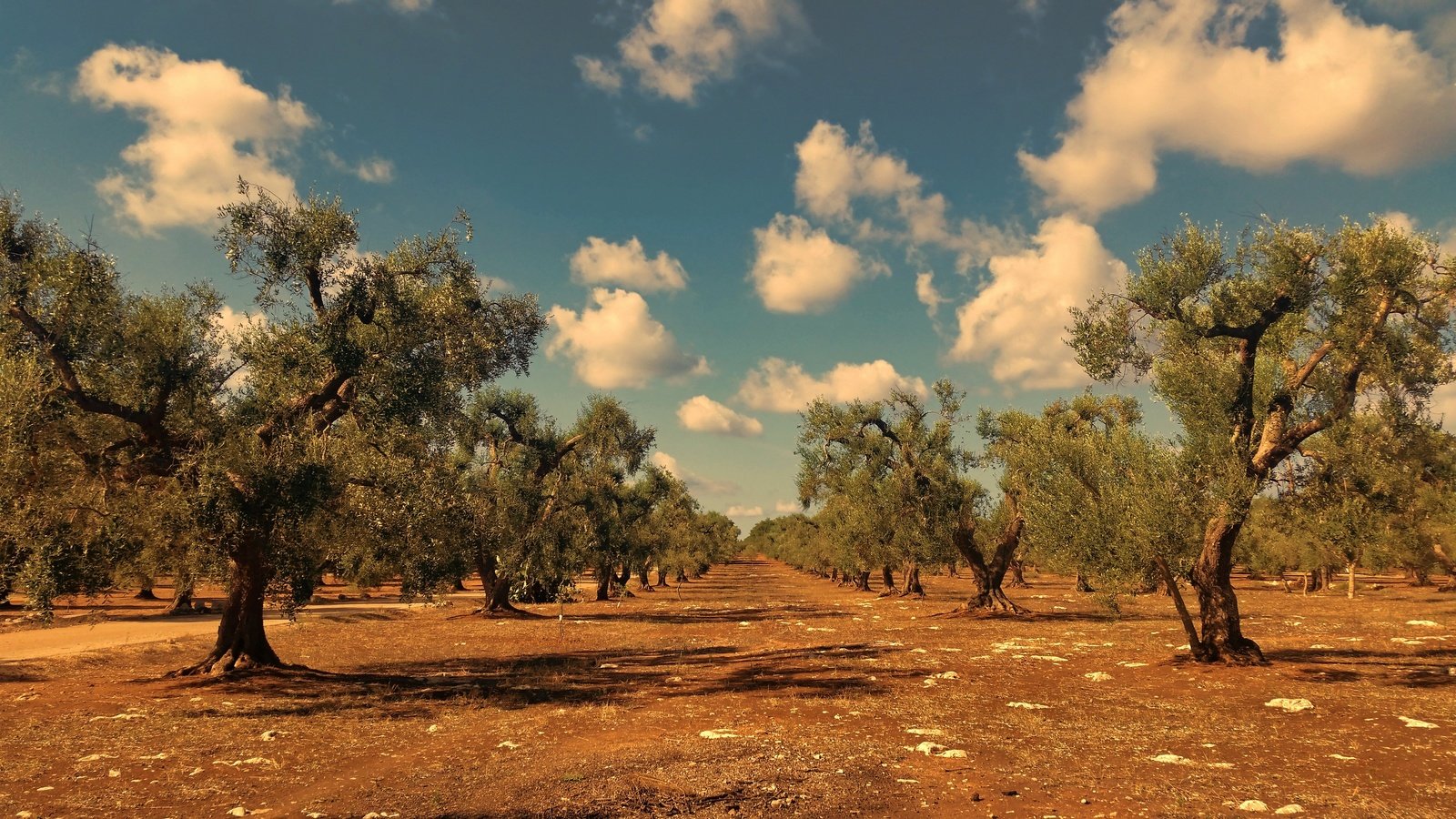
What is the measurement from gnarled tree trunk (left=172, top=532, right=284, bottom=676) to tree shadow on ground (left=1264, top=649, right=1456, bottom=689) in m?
31.9

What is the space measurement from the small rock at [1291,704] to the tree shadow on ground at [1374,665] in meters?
4.49

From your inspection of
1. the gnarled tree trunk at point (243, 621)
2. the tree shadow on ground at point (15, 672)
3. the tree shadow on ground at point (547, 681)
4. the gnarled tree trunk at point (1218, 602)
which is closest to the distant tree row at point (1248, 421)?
the gnarled tree trunk at point (1218, 602)

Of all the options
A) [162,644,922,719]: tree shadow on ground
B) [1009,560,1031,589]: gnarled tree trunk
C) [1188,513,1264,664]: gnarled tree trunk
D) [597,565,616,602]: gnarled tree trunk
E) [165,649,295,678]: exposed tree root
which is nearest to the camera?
[162,644,922,719]: tree shadow on ground

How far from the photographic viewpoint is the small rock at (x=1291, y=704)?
690 inches

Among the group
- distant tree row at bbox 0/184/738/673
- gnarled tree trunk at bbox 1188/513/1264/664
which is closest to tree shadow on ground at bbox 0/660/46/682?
distant tree row at bbox 0/184/738/673

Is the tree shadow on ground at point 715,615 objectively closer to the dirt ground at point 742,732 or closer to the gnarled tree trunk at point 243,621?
the dirt ground at point 742,732

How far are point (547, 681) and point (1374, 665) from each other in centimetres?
2842

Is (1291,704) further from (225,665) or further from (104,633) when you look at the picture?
(104,633)

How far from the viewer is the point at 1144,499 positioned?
22.0m

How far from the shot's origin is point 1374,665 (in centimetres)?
2414

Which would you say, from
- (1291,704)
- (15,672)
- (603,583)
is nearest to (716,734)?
(1291,704)

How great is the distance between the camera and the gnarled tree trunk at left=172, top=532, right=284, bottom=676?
20.8 meters

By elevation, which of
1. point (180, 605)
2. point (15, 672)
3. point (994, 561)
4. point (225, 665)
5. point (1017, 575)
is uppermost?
point (994, 561)

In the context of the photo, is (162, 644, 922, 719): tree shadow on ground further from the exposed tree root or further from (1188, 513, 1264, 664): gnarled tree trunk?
(1188, 513, 1264, 664): gnarled tree trunk
